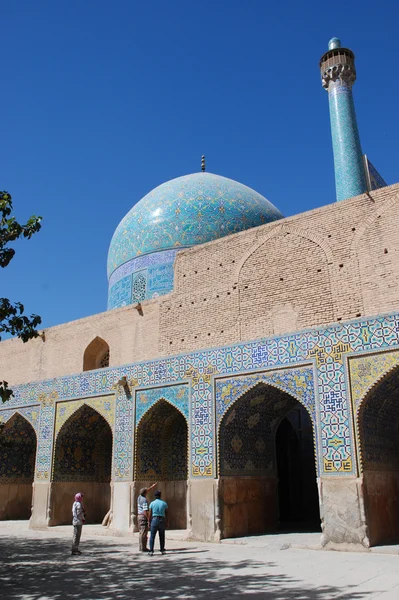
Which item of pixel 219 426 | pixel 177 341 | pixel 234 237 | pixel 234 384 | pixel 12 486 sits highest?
pixel 234 237

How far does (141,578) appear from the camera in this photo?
18.9 feet

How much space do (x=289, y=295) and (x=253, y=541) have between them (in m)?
4.12

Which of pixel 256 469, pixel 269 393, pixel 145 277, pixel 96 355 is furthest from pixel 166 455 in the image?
pixel 145 277

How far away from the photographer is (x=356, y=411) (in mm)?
7723

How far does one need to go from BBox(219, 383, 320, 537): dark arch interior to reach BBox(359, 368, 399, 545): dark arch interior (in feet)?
5.47

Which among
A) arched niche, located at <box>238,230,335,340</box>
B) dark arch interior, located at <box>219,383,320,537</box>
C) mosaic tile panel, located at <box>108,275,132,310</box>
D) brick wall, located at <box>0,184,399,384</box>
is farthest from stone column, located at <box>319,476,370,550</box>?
mosaic tile panel, located at <box>108,275,132,310</box>

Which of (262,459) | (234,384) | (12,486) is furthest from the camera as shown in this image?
(12,486)

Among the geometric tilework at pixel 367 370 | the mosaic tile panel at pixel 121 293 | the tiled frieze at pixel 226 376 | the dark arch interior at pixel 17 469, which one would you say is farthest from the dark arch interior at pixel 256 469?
the mosaic tile panel at pixel 121 293

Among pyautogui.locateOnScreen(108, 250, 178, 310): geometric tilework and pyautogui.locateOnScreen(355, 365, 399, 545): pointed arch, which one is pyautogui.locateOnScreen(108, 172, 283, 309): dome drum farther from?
pyautogui.locateOnScreen(355, 365, 399, 545): pointed arch

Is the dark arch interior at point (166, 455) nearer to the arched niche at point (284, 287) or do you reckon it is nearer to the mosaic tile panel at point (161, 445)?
the mosaic tile panel at point (161, 445)

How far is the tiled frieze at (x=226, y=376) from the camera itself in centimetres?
781

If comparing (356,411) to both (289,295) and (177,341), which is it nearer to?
(289,295)

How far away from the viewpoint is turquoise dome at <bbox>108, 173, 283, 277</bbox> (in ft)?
52.6

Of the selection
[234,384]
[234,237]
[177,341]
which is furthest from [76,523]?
[234,237]
